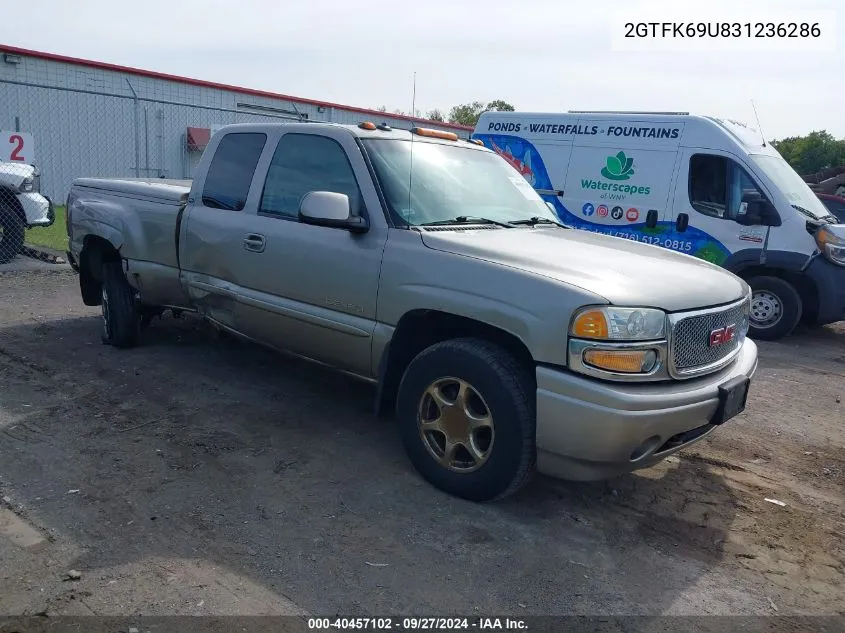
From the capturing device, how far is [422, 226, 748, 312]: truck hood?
329cm

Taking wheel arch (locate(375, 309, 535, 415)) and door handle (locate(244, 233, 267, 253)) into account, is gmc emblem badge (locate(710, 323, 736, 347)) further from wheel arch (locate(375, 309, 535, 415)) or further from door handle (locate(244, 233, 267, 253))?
door handle (locate(244, 233, 267, 253))

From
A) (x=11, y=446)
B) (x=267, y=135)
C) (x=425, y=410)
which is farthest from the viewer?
(x=267, y=135)

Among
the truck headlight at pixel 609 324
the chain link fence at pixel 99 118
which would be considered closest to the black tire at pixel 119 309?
the truck headlight at pixel 609 324

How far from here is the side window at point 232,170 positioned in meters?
4.87

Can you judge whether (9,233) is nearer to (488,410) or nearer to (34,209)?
(34,209)

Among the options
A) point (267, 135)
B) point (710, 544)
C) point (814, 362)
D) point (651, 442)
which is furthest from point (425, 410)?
point (814, 362)

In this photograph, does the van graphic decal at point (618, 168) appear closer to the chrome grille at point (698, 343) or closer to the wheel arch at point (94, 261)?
the chrome grille at point (698, 343)

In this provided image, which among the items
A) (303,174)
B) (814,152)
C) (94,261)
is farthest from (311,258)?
(814,152)

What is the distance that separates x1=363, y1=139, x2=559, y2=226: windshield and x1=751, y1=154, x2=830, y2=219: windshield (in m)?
4.70

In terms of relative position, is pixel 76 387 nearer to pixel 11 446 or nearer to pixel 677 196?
pixel 11 446

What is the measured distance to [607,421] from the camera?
306 cm

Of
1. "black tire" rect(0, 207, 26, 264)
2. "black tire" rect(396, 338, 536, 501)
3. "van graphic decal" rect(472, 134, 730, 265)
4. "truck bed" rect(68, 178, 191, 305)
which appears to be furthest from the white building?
"black tire" rect(396, 338, 536, 501)

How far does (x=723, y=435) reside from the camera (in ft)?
16.1

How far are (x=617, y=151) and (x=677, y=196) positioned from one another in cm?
100
